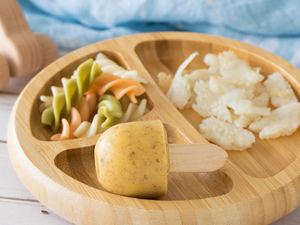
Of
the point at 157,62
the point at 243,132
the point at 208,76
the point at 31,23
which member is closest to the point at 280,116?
the point at 243,132

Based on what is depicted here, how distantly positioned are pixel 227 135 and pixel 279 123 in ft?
1.34

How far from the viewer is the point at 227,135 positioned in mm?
2164

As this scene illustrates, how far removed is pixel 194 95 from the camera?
8.40 feet

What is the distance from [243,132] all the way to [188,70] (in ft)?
2.85

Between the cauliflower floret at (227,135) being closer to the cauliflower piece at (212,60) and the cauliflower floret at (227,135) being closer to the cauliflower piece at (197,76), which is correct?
the cauliflower piece at (197,76)

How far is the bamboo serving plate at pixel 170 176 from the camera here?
62.4 inches

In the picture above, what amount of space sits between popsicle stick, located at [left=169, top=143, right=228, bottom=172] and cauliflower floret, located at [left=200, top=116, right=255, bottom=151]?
1.34 ft

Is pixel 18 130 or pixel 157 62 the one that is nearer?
pixel 18 130

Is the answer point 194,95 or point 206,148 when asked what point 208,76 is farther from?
point 206,148

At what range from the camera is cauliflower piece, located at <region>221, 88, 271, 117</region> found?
225 cm

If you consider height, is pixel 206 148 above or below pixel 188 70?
below

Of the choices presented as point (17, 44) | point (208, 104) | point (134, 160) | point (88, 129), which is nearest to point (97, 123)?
point (88, 129)

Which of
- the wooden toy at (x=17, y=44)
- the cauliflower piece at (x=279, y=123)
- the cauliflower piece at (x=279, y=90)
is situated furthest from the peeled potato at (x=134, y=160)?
the wooden toy at (x=17, y=44)

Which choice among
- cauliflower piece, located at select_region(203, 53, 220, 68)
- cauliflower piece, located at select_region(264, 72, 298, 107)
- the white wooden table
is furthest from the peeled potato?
cauliflower piece, located at select_region(203, 53, 220, 68)
